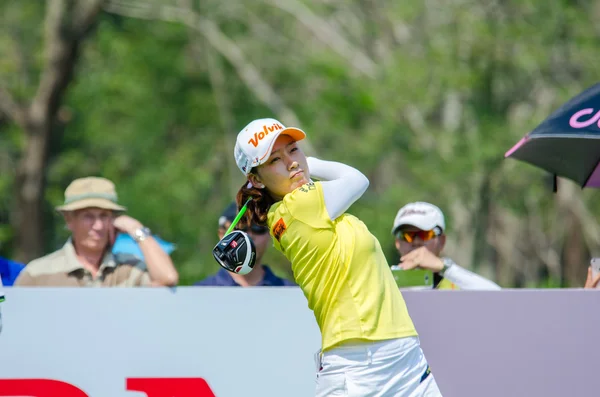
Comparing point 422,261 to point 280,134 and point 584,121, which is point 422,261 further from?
point 280,134

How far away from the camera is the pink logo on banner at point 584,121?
5.25 metres

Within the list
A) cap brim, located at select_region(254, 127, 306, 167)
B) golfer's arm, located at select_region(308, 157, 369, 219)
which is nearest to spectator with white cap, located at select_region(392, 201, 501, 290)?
golfer's arm, located at select_region(308, 157, 369, 219)

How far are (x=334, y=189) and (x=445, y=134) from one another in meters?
12.6

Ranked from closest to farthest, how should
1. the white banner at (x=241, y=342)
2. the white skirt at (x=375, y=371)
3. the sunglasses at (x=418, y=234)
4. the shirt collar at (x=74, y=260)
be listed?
the white skirt at (x=375, y=371) → the white banner at (x=241, y=342) → the shirt collar at (x=74, y=260) → the sunglasses at (x=418, y=234)

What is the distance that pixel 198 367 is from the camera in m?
5.02

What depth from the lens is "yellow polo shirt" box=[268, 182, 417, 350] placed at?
13.2 ft

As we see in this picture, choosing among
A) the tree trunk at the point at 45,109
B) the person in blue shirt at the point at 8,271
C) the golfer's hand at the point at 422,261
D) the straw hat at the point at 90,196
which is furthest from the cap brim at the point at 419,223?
the tree trunk at the point at 45,109

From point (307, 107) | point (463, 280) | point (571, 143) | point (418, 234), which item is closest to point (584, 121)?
point (571, 143)

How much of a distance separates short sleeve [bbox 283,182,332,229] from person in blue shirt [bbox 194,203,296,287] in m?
1.66

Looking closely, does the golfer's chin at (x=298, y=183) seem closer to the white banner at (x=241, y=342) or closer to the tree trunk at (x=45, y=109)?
the white banner at (x=241, y=342)

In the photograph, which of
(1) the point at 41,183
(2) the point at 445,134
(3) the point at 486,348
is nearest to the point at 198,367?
(3) the point at 486,348

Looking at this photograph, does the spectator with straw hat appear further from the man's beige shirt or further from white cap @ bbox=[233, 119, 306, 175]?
white cap @ bbox=[233, 119, 306, 175]

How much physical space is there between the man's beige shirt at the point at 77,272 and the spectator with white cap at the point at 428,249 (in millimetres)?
1414

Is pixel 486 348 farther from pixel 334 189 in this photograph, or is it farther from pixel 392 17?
pixel 392 17
